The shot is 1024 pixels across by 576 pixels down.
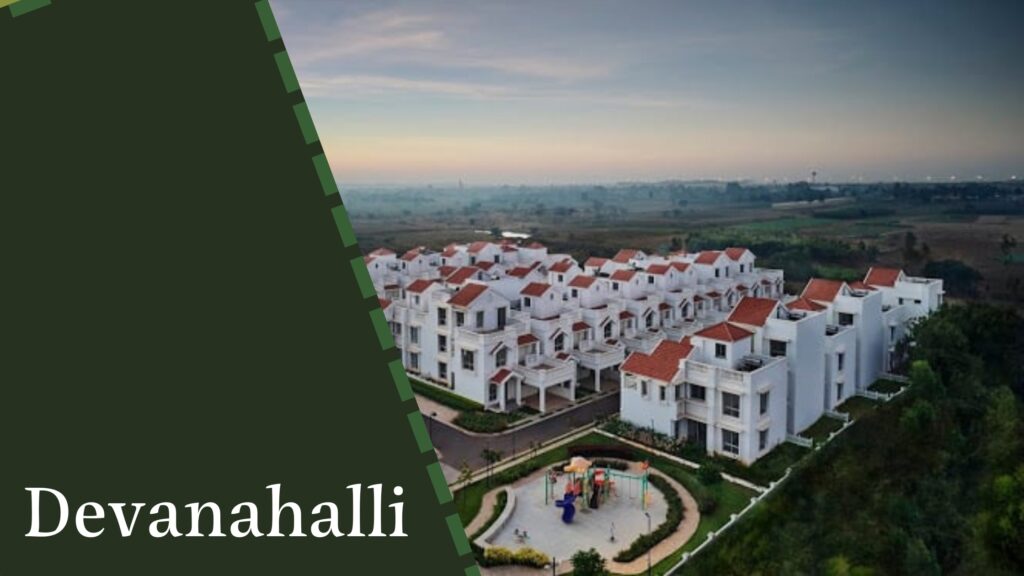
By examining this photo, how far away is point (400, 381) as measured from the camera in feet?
8.89

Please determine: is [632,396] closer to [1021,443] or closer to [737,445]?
[737,445]

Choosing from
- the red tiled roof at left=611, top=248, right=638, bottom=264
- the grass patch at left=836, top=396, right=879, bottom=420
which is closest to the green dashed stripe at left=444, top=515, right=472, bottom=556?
the grass patch at left=836, top=396, right=879, bottom=420

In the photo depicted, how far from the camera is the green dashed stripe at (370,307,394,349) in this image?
2682 millimetres

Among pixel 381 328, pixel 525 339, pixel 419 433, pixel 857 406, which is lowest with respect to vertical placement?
pixel 857 406

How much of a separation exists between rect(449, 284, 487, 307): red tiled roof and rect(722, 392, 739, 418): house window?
17.1 feet

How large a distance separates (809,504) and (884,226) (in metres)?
10.4

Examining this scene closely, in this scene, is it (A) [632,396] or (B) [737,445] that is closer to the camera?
(B) [737,445]

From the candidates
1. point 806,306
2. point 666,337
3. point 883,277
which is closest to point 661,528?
point 806,306

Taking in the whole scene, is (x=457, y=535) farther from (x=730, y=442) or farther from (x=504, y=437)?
(x=504, y=437)

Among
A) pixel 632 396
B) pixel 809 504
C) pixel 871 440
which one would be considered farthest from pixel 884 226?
pixel 809 504

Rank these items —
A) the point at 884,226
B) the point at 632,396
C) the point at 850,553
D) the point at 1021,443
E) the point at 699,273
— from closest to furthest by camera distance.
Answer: the point at 850,553
the point at 1021,443
the point at 632,396
the point at 884,226
the point at 699,273

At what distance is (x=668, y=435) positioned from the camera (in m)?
11.5

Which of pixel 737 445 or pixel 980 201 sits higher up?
pixel 980 201

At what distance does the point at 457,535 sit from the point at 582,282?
14.5 meters
